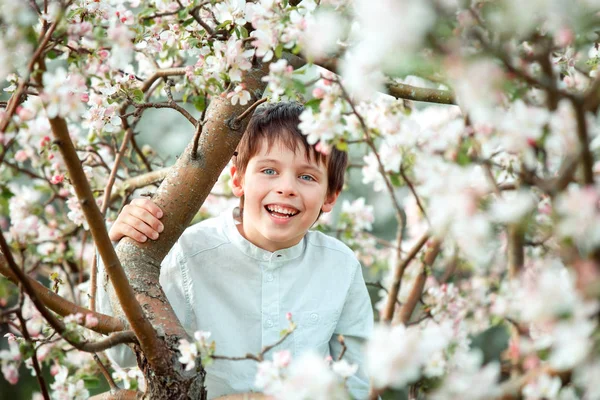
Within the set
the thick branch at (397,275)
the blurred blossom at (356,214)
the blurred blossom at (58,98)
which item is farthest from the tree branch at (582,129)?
the blurred blossom at (356,214)

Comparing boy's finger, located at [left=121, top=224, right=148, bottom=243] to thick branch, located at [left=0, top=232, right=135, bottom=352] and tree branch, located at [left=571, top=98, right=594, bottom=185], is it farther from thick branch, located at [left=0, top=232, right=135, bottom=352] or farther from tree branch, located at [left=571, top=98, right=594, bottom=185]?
tree branch, located at [left=571, top=98, right=594, bottom=185]

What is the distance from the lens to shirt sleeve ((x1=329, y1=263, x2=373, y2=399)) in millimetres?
2242

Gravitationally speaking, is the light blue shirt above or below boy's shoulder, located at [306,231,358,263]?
below

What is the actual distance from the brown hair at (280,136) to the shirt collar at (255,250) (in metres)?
0.18

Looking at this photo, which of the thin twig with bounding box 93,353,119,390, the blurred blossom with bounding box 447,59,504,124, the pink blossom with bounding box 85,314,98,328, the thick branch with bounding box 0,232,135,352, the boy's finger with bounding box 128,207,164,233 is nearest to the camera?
the blurred blossom with bounding box 447,59,504,124

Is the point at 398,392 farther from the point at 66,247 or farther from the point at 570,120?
the point at 570,120

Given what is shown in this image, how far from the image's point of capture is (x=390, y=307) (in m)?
2.55

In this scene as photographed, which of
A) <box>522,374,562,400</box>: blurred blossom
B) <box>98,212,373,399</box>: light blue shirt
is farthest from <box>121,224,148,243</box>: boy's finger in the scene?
<box>522,374,562,400</box>: blurred blossom

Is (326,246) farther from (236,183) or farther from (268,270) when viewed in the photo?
(236,183)

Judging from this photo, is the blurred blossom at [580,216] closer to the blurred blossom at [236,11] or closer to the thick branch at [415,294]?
the blurred blossom at [236,11]

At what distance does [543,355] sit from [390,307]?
1.56 m

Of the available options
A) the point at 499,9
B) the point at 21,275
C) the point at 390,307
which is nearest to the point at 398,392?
the point at 390,307

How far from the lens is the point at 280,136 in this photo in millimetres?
2104

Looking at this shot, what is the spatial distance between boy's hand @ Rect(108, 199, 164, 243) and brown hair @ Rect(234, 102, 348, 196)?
0.47 m
